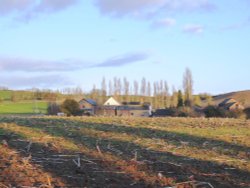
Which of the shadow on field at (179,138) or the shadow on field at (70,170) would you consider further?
the shadow on field at (179,138)

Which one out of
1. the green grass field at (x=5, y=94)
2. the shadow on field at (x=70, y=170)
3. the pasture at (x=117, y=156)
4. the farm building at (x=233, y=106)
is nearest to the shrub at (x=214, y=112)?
the farm building at (x=233, y=106)

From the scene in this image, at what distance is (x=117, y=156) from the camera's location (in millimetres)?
8008

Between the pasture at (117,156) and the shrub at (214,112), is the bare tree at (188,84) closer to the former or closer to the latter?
the shrub at (214,112)

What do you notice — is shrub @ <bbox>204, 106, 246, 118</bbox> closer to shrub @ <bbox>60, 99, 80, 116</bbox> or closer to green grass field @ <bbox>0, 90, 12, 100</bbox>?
shrub @ <bbox>60, 99, 80, 116</bbox>

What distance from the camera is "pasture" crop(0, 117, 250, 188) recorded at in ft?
22.0

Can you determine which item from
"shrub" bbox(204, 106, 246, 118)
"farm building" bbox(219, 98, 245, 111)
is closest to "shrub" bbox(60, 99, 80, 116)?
"shrub" bbox(204, 106, 246, 118)

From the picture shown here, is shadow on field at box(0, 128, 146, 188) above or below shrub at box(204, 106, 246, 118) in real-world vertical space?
below

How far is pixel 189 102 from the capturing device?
66.8m

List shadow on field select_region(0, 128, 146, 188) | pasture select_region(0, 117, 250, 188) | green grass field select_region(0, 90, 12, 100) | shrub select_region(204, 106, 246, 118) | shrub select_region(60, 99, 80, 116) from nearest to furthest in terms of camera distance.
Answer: shadow on field select_region(0, 128, 146, 188) < pasture select_region(0, 117, 250, 188) < shrub select_region(204, 106, 246, 118) < shrub select_region(60, 99, 80, 116) < green grass field select_region(0, 90, 12, 100)

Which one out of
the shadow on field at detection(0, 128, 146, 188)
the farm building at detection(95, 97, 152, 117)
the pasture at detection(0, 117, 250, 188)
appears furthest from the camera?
the farm building at detection(95, 97, 152, 117)

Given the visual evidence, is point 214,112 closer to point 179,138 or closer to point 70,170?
point 179,138

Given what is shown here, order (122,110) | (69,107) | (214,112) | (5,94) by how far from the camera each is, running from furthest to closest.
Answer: (5,94), (122,110), (69,107), (214,112)

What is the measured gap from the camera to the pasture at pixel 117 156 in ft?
22.0

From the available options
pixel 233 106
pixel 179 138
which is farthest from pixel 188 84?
pixel 179 138
